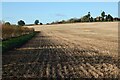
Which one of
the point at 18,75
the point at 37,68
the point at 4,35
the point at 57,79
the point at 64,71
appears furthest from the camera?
the point at 4,35

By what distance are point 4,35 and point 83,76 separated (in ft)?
115

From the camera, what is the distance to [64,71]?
1582 centimetres

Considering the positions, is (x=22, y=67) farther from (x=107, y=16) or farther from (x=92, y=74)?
(x=107, y=16)

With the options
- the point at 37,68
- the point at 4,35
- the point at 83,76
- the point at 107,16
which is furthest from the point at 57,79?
the point at 107,16

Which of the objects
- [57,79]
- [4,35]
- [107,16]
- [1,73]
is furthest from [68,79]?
[107,16]

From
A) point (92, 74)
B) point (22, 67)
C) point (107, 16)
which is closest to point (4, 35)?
point (22, 67)

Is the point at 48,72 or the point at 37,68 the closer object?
the point at 48,72

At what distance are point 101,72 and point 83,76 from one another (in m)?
1.47

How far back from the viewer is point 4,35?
158ft

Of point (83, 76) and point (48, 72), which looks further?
point (48, 72)

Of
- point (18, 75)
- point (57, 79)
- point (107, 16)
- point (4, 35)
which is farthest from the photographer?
point (107, 16)

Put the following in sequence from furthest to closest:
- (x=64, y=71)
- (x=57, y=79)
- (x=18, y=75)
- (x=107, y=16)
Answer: (x=107, y=16)
(x=64, y=71)
(x=18, y=75)
(x=57, y=79)

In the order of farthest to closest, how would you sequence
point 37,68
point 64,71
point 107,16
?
point 107,16 < point 37,68 < point 64,71

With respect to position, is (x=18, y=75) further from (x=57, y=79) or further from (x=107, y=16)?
(x=107, y=16)
